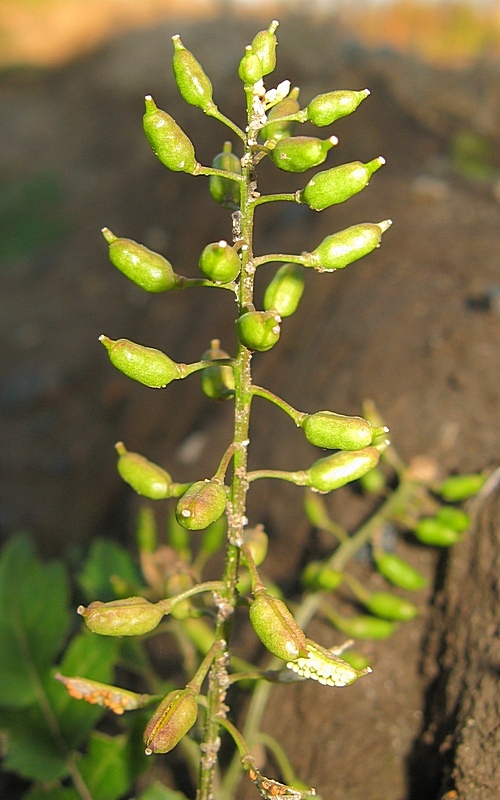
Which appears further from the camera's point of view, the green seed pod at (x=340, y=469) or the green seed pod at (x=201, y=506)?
the green seed pod at (x=340, y=469)

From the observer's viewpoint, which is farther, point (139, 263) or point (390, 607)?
point (390, 607)

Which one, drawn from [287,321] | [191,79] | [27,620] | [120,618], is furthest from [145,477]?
[287,321]

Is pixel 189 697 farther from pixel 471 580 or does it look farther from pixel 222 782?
pixel 471 580

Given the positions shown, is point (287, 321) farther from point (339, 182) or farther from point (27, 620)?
point (339, 182)

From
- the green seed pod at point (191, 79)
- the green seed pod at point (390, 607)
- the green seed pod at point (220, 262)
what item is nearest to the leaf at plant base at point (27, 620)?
the green seed pod at point (390, 607)

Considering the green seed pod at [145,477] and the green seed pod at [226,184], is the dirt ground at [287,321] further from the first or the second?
the green seed pod at [226,184]

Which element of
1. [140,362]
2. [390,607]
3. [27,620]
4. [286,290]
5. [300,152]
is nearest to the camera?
[300,152]
